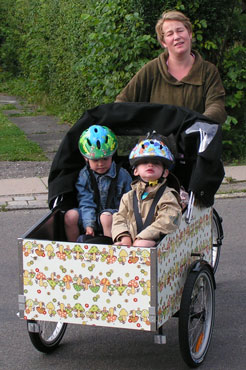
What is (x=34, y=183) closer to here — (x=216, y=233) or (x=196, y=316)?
(x=216, y=233)

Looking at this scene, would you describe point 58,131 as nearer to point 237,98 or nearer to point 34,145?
point 34,145

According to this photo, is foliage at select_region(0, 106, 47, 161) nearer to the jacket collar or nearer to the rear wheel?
the rear wheel

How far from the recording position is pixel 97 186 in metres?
4.95

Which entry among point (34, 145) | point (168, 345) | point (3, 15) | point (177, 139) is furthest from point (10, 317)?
point (3, 15)

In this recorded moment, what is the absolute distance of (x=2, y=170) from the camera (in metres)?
9.87

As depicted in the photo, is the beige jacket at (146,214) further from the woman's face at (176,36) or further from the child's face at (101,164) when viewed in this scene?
the woman's face at (176,36)

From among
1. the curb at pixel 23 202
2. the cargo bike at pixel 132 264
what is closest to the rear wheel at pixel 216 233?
the cargo bike at pixel 132 264

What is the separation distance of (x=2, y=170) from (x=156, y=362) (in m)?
5.79

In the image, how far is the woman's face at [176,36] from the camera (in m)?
5.18

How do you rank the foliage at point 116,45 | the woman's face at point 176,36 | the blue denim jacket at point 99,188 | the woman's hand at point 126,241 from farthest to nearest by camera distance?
1. the foliage at point 116,45
2. the woman's face at point 176,36
3. the blue denim jacket at point 99,188
4. the woman's hand at point 126,241

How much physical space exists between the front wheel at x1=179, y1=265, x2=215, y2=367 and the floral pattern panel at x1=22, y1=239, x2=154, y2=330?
301 mm

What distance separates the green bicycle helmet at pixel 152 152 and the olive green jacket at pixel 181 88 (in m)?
0.80

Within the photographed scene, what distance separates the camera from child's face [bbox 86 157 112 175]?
488 cm

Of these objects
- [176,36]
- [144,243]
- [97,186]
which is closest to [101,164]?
[97,186]
